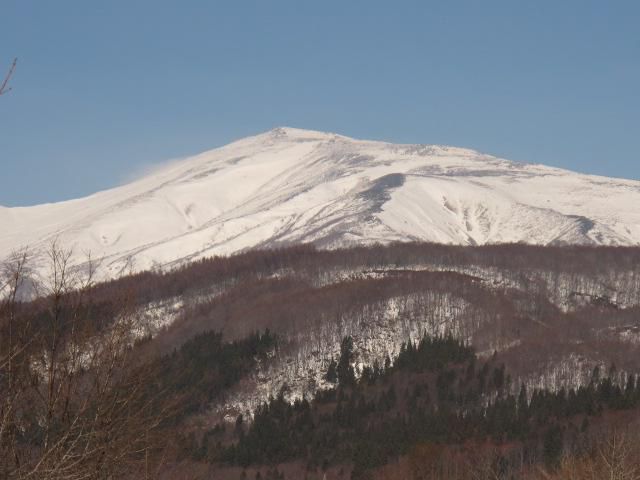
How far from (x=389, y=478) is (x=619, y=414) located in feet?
119

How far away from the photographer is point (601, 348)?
516 ft

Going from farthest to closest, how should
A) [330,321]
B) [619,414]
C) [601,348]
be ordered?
[330,321] < [601,348] < [619,414]

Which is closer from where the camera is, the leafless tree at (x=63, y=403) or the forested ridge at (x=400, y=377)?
the leafless tree at (x=63, y=403)

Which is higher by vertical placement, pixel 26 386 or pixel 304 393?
pixel 26 386

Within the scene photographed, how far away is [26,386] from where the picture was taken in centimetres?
1783

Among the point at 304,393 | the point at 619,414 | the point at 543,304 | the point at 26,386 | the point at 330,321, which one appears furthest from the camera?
the point at 543,304

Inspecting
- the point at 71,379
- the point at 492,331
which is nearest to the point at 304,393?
the point at 492,331

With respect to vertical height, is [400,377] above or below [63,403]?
below

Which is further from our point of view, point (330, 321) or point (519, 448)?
point (330, 321)

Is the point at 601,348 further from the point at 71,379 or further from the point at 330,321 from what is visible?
the point at 71,379

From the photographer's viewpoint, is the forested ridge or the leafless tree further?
the forested ridge

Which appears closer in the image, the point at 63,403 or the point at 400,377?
the point at 63,403

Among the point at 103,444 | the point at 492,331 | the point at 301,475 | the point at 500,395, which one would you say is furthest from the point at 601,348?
the point at 103,444

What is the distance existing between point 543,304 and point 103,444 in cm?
17943
